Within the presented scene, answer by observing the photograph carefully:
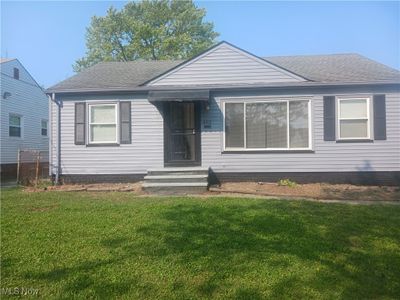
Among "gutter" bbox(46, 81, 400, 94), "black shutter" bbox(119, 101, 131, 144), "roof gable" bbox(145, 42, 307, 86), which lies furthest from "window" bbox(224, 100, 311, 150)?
"black shutter" bbox(119, 101, 131, 144)

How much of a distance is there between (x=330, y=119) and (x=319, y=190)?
2372mm

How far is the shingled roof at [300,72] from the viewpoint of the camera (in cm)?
988

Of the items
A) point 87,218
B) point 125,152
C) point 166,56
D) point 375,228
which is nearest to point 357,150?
point 375,228

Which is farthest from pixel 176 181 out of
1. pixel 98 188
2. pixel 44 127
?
pixel 44 127

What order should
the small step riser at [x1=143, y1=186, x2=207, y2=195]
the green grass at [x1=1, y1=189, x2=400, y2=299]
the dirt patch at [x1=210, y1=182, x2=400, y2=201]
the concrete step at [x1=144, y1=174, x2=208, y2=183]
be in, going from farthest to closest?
the concrete step at [x1=144, y1=174, x2=208, y2=183], the small step riser at [x1=143, y1=186, x2=207, y2=195], the dirt patch at [x1=210, y1=182, x2=400, y2=201], the green grass at [x1=1, y1=189, x2=400, y2=299]

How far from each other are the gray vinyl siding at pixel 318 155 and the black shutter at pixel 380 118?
16 cm

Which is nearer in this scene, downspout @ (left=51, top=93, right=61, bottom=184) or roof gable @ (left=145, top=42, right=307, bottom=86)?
Result: roof gable @ (left=145, top=42, right=307, bottom=86)

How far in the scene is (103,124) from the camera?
34.4 ft

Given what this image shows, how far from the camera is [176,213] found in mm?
6102

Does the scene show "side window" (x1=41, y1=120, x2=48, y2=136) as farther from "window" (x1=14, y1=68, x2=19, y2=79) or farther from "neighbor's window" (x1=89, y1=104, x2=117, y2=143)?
"neighbor's window" (x1=89, y1=104, x2=117, y2=143)

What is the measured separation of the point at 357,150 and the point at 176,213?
6.53m

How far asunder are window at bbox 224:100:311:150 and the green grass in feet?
11.6

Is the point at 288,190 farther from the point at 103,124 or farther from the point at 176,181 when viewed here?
the point at 103,124

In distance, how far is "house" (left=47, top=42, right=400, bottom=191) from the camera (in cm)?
967
